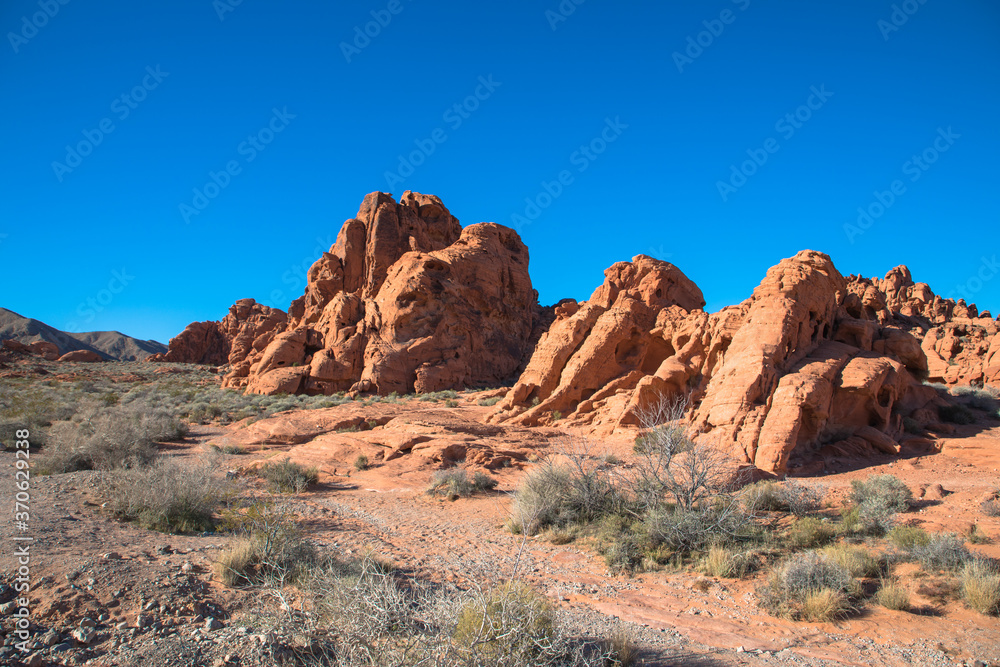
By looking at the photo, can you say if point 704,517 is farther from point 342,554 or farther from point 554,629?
point 342,554

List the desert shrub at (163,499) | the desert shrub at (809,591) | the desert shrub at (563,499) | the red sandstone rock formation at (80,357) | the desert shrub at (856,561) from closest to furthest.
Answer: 1. the desert shrub at (809,591)
2. the desert shrub at (856,561)
3. the desert shrub at (163,499)
4. the desert shrub at (563,499)
5. the red sandstone rock formation at (80,357)

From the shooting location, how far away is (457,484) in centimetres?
1136

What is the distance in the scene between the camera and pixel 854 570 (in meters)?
6.20

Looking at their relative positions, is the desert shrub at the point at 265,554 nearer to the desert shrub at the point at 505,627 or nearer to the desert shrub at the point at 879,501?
the desert shrub at the point at 505,627

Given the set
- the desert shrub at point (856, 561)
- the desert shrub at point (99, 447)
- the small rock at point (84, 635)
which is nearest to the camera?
the small rock at point (84, 635)

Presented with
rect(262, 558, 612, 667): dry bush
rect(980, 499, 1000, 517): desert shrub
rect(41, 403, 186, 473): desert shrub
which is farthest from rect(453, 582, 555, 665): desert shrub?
rect(41, 403, 186, 473): desert shrub

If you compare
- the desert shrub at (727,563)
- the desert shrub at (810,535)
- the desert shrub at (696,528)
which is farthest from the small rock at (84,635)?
the desert shrub at (810,535)

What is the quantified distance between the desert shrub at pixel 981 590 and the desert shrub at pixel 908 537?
89cm

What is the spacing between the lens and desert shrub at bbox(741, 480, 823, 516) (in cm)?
860

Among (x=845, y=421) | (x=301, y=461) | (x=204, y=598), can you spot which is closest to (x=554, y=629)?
(x=204, y=598)

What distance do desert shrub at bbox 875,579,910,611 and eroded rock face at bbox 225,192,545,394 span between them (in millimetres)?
25260

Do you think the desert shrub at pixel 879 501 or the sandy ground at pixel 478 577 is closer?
the sandy ground at pixel 478 577

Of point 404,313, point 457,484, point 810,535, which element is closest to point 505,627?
point 810,535

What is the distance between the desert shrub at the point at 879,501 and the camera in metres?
7.54
